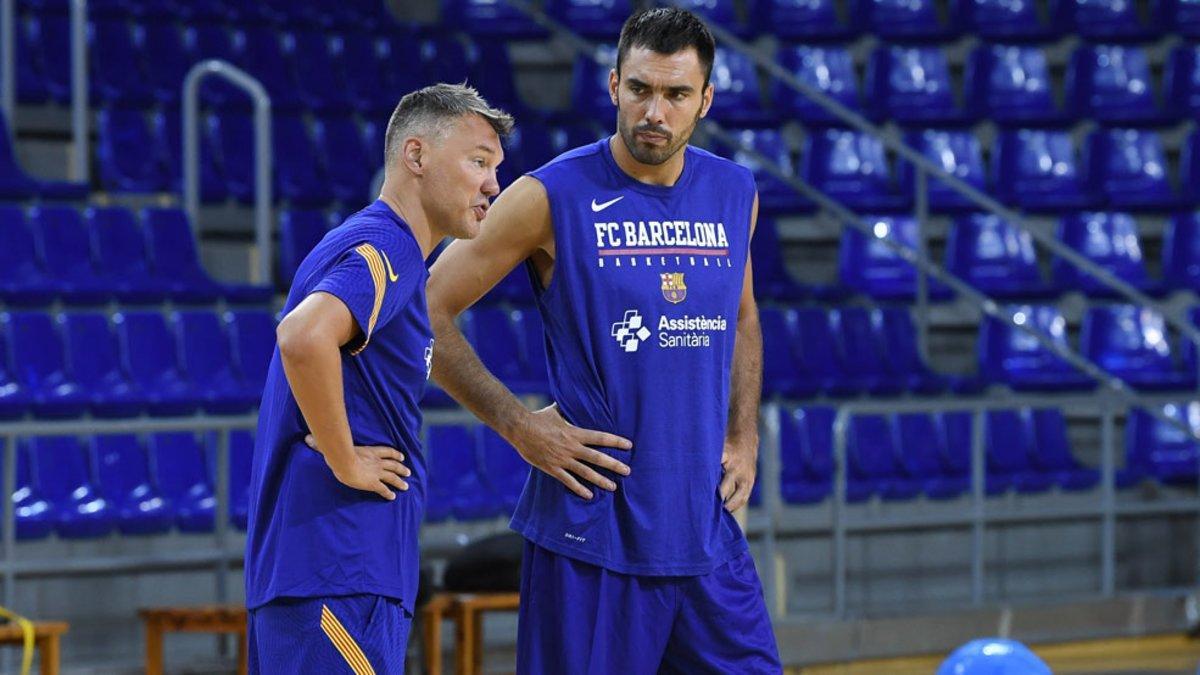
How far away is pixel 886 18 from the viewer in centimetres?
1086

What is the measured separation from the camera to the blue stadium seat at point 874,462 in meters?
8.20

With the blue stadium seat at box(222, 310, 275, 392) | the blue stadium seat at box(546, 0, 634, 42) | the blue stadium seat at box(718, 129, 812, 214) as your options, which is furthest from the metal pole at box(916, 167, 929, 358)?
the blue stadium seat at box(222, 310, 275, 392)

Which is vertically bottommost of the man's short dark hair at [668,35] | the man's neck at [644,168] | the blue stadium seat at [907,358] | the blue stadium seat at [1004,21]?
the blue stadium seat at [907,358]

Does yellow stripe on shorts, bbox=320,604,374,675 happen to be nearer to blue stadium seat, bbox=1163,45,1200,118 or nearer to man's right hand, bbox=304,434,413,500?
man's right hand, bbox=304,434,413,500

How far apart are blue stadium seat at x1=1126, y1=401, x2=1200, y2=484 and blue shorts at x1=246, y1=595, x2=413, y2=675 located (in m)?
6.56

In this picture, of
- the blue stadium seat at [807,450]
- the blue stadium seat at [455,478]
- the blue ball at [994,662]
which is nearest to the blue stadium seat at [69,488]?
the blue stadium seat at [455,478]

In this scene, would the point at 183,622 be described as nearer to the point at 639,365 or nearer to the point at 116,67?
the point at 639,365

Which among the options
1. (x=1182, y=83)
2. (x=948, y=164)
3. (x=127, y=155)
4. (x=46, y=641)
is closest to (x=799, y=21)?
(x=948, y=164)

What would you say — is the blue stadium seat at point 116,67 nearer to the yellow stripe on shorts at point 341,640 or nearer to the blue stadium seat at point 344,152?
the blue stadium seat at point 344,152

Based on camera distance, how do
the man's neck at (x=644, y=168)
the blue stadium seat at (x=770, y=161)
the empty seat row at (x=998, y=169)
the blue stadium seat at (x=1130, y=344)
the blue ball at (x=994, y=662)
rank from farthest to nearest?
the empty seat row at (x=998, y=169) < the blue stadium seat at (x=770, y=161) < the blue stadium seat at (x=1130, y=344) < the blue ball at (x=994, y=662) < the man's neck at (x=644, y=168)

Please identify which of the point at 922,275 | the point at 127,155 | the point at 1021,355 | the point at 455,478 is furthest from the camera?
the point at 922,275

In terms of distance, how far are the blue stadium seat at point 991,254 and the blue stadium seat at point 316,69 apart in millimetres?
3177

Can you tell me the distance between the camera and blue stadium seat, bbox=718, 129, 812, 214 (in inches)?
392

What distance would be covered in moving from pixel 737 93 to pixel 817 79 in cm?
46
